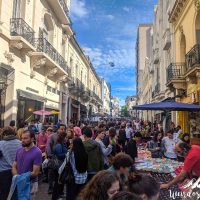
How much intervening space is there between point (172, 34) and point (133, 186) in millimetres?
19601

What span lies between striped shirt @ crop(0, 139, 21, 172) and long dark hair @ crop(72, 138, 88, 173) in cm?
116

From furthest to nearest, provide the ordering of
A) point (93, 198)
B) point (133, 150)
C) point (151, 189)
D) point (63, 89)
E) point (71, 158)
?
point (63, 89) < point (133, 150) < point (71, 158) < point (151, 189) < point (93, 198)

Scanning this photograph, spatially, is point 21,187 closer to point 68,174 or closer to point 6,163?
point 6,163

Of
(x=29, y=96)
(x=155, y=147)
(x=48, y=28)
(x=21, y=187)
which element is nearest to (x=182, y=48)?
(x=48, y=28)

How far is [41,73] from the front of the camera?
58.1 feet

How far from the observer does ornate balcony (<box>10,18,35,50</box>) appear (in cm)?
1266

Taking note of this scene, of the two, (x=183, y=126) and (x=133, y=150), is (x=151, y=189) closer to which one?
(x=133, y=150)

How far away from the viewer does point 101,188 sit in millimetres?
2268

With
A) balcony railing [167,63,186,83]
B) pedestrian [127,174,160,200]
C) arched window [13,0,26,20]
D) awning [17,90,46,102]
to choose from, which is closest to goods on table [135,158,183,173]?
pedestrian [127,174,160,200]

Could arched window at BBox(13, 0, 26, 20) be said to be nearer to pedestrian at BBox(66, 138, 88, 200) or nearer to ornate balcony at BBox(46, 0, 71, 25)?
ornate balcony at BBox(46, 0, 71, 25)

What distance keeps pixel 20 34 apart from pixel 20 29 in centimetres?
31

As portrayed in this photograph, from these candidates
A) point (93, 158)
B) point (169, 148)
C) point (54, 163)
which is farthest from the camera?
point (169, 148)

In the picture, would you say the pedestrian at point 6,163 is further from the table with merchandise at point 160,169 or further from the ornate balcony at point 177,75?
the ornate balcony at point 177,75

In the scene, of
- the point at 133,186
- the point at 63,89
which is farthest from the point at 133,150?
the point at 63,89
